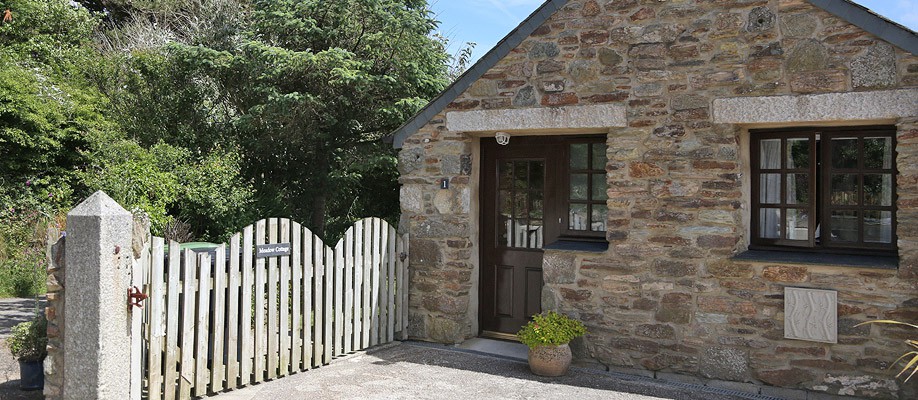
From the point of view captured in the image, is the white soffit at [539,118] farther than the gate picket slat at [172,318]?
Yes

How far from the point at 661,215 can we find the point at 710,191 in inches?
19.9

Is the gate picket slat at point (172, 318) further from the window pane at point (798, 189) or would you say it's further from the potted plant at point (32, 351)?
the window pane at point (798, 189)

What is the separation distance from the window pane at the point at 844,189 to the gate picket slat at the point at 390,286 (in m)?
A: 4.48

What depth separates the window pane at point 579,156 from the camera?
7387mm

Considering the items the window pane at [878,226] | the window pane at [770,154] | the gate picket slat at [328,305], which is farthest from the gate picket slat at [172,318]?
the window pane at [878,226]

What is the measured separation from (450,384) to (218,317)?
83.9 inches

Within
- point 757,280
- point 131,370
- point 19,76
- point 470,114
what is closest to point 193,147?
point 19,76

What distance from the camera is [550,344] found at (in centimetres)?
652

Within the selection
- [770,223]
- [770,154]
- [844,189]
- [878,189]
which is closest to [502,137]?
[770,154]

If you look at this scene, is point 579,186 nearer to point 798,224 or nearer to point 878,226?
point 798,224

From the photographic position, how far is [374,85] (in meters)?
11.2

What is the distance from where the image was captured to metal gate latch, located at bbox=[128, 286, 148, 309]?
4934 mm

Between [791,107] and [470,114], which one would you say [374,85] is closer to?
[470,114]

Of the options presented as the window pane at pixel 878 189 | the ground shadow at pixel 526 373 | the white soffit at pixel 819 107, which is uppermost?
the white soffit at pixel 819 107
